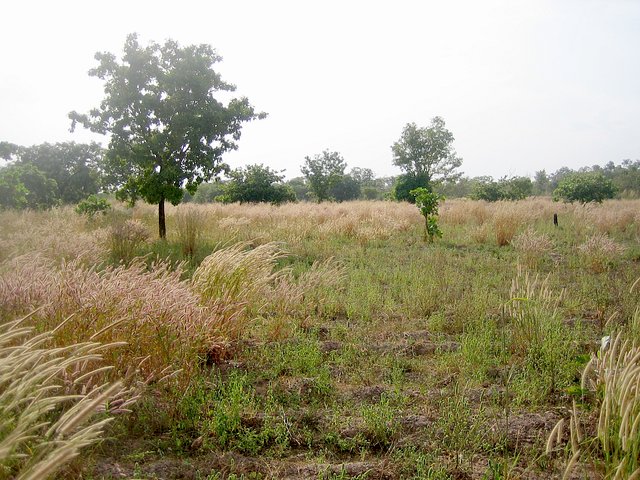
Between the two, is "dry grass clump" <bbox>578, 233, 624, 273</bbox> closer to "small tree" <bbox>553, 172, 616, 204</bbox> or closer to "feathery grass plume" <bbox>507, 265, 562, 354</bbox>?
"feathery grass plume" <bbox>507, 265, 562, 354</bbox>

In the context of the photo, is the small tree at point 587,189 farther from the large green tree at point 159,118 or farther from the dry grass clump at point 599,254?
the large green tree at point 159,118

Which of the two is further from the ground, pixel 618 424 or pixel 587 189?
pixel 587 189

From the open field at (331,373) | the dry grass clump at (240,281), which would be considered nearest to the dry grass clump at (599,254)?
the open field at (331,373)

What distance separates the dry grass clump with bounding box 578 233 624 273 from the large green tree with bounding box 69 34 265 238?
8.33 metres

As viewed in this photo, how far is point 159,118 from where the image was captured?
10.7m

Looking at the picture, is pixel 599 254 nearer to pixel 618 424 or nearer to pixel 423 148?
pixel 618 424

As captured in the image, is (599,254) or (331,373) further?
(599,254)

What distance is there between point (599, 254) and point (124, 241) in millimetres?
8597

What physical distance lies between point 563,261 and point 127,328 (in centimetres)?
785

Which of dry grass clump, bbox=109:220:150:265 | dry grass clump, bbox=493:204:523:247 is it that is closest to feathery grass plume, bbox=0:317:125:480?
dry grass clump, bbox=109:220:150:265

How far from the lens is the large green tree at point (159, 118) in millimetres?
10453

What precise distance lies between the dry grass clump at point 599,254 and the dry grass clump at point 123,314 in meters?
7.02

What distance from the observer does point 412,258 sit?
8.65 m

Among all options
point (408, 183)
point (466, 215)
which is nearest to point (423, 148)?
point (408, 183)
